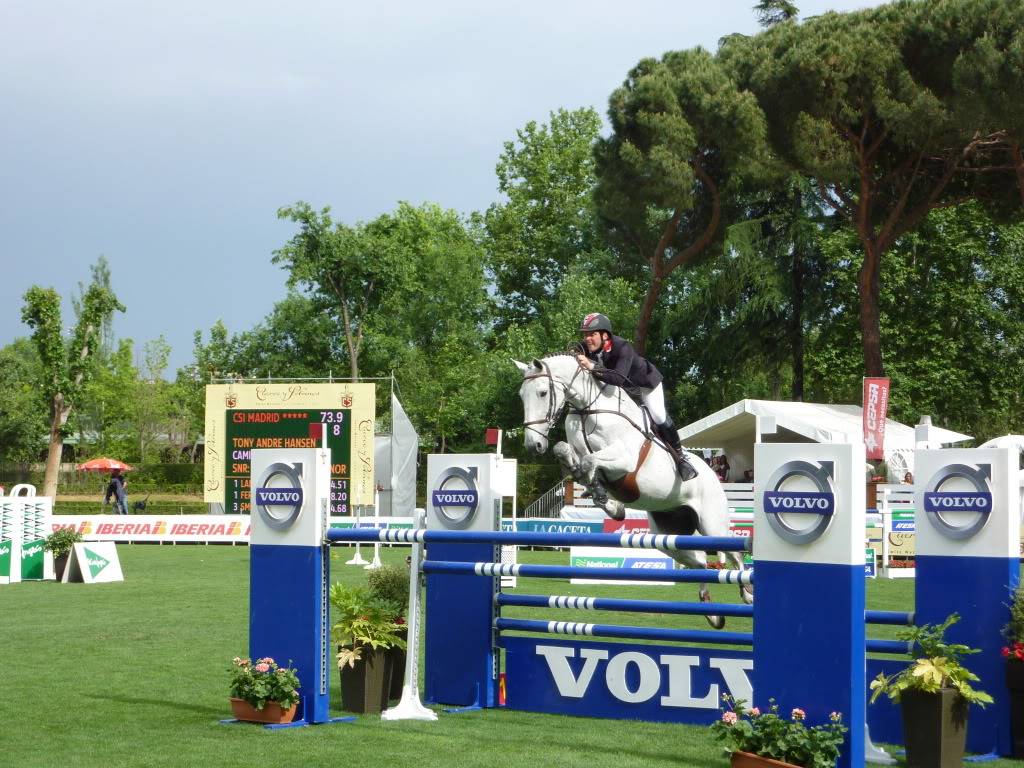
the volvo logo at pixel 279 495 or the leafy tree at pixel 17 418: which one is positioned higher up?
the leafy tree at pixel 17 418

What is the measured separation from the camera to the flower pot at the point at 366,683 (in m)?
6.71

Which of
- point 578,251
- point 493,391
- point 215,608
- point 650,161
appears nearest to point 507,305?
point 578,251

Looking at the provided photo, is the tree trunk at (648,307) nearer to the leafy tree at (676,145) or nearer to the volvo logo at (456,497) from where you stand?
the leafy tree at (676,145)

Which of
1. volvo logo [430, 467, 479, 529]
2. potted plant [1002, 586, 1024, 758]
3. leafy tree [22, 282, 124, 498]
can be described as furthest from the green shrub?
leafy tree [22, 282, 124, 498]

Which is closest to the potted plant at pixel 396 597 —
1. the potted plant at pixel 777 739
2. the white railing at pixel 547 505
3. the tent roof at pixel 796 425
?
the potted plant at pixel 777 739

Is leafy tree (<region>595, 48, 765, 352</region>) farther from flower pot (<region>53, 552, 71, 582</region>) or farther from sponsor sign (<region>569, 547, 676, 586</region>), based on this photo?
flower pot (<region>53, 552, 71, 582</region>)

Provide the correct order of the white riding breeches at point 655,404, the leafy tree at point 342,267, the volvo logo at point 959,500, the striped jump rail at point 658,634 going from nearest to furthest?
1. the volvo logo at point 959,500
2. the striped jump rail at point 658,634
3. the white riding breeches at point 655,404
4. the leafy tree at point 342,267

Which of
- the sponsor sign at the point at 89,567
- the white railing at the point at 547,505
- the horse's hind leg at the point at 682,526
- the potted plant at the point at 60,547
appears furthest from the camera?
the white railing at the point at 547,505

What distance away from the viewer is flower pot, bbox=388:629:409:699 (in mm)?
6863

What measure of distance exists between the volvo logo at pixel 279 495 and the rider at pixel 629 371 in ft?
7.84

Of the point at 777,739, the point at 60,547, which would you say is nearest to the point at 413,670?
the point at 777,739

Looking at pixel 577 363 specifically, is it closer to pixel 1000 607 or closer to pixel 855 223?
pixel 1000 607

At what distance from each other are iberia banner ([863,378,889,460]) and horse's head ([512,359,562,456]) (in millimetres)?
14009

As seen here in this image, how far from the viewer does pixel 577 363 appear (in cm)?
803
